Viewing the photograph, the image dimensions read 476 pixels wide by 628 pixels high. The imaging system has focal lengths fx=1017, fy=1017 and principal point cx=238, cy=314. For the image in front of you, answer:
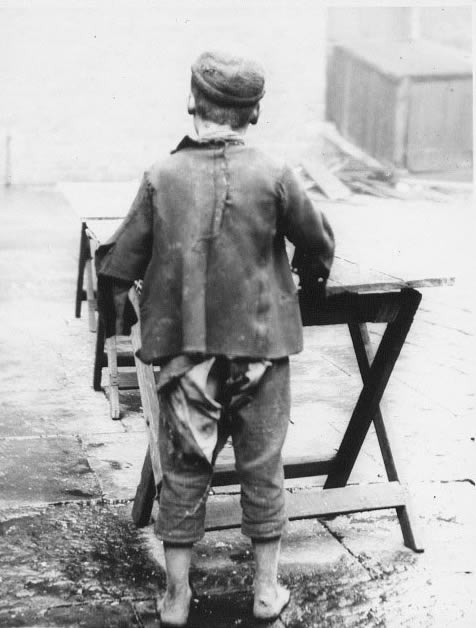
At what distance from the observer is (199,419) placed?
283 centimetres

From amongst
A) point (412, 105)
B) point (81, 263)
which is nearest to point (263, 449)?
point (81, 263)

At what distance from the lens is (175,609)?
2.96 metres

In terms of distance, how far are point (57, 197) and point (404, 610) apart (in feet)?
33.4

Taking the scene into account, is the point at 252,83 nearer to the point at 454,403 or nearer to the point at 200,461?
the point at 200,461

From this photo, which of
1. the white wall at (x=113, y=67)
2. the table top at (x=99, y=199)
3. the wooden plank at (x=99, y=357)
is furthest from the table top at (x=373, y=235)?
the white wall at (x=113, y=67)

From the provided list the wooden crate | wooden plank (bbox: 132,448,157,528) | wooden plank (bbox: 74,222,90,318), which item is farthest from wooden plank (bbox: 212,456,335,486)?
the wooden crate

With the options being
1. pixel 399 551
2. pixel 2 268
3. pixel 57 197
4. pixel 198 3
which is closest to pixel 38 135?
pixel 57 197

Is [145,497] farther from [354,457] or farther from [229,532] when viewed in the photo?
[354,457]

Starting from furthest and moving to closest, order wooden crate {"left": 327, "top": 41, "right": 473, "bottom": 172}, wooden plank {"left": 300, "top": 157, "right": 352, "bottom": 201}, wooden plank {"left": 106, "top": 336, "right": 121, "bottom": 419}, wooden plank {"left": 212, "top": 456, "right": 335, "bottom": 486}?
wooden crate {"left": 327, "top": 41, "right": 473, "bottom": 172}, wooden plank {"left": 300, "top": 157, "right": 352, "bottom": 201}, wooden plank {"left": 106, "top": 336, "right": 121, "bottom": 419}, wooden plank {"left": 212, "top": 456, "right": 335, "bottom": 486}

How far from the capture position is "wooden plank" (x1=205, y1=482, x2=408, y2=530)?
3.40 metres

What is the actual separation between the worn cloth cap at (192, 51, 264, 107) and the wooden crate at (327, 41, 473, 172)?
1048 cm

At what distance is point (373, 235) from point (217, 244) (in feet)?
23.0

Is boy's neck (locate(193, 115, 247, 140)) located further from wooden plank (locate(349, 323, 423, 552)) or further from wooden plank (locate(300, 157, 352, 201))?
wooden plank (locate(300, 157, 352, 201))

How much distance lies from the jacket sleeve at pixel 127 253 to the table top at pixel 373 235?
23.4 inches
